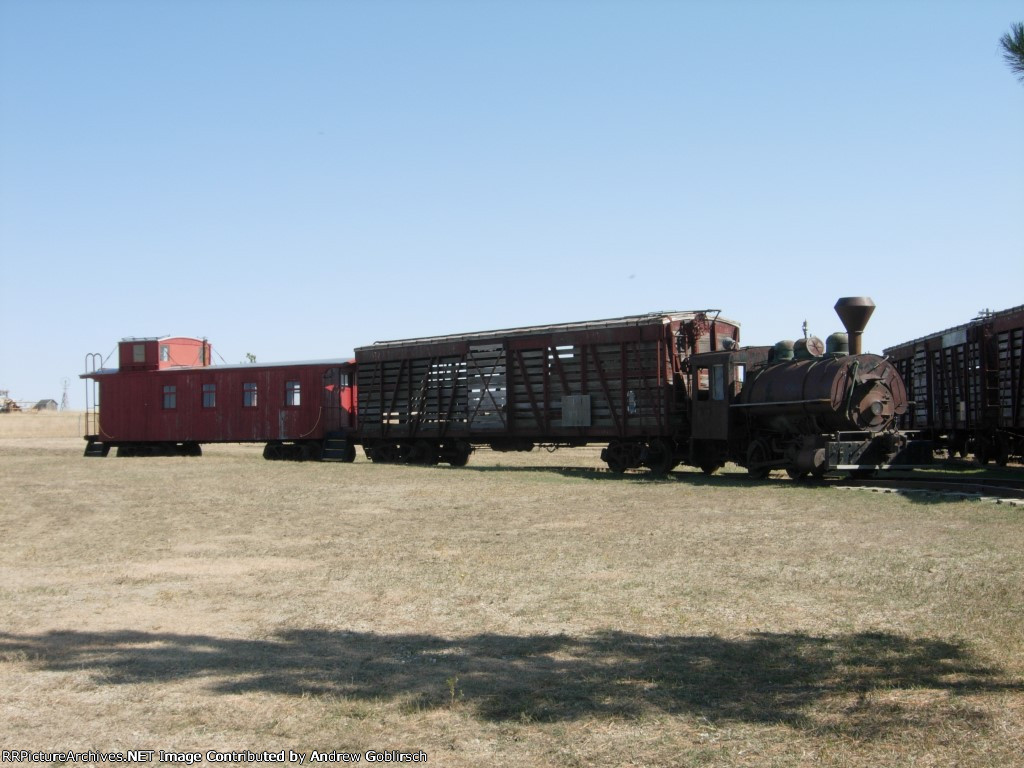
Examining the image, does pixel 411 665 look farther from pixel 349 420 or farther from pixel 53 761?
pixel 349 420

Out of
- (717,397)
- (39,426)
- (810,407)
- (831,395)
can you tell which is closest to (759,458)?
(717,397)

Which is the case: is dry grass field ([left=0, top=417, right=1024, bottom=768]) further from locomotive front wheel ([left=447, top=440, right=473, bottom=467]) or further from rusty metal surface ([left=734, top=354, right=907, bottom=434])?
locomotive front wheel ([left=447, top=440, right=473, bottom=467])

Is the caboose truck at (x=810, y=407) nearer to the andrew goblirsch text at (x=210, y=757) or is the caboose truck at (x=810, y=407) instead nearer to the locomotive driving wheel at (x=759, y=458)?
the locomotive driving wheel at (x=759, y=458)

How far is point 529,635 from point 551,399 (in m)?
17.4

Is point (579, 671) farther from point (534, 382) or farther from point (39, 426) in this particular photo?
point (39, 426)

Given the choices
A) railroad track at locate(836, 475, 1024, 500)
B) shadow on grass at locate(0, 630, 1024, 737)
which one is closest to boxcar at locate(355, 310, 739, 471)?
railroad track at locate(836, 475, 1024, 500)

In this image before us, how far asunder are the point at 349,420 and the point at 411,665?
2376 cm

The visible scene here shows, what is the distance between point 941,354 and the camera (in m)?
24.3

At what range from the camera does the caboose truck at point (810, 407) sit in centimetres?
1850

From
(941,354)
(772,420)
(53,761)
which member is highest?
(941,354)

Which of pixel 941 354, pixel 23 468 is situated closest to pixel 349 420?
pixel 23 468

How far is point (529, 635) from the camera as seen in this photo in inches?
282

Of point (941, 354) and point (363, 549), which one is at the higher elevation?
point (941, 354)

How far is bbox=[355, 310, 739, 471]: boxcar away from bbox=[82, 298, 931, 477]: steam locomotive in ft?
0.13
